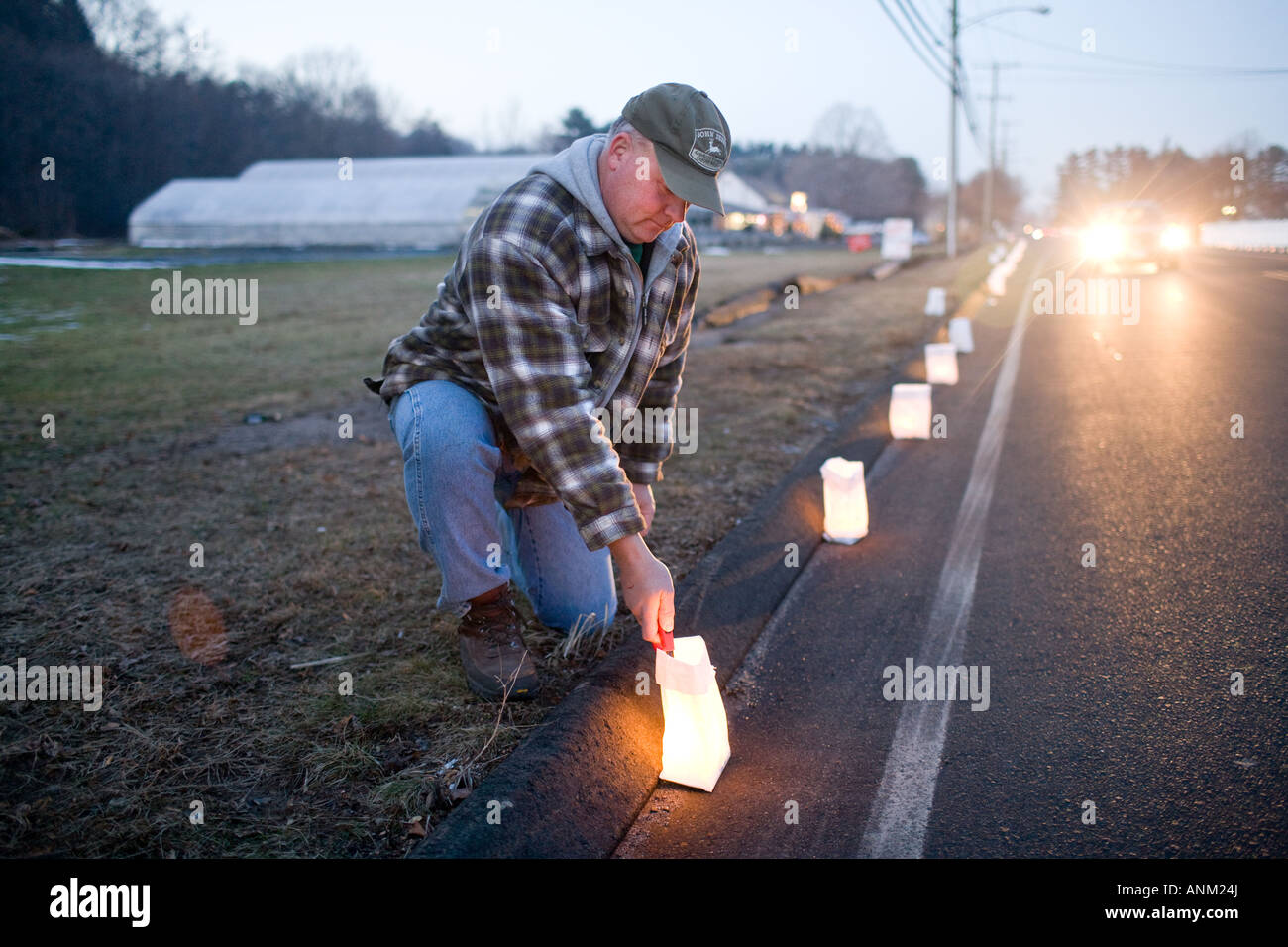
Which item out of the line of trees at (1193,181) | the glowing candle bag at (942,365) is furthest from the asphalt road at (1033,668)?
the line of trees at (1193,181)

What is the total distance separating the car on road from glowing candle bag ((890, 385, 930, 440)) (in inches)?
773

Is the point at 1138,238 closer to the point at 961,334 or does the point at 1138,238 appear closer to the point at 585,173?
the point at 961,334

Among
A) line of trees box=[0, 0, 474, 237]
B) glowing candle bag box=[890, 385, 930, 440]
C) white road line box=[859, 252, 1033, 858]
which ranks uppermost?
line of trees box=[0, 0, 474, 237]

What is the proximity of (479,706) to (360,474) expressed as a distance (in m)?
3.05

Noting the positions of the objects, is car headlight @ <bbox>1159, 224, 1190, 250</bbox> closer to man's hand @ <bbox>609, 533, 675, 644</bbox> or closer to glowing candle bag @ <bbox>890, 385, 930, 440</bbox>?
glowing candle bag @ <bbox>890, 385, 930, 440</bbox>

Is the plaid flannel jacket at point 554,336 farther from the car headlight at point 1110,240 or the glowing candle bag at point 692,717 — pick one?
the car headlight at point 1110,240

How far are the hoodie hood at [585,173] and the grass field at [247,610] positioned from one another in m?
1.56

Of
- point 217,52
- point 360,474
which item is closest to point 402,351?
point 360,474

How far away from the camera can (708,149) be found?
2420mm

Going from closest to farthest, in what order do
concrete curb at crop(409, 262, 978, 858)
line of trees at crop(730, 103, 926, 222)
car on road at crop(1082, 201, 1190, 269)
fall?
concrete curb at crop(409, 262, 978, 858)
car on road at crop(1082, 201, 1190, 269)
line of trees at crop(730, 103, 926, 222)

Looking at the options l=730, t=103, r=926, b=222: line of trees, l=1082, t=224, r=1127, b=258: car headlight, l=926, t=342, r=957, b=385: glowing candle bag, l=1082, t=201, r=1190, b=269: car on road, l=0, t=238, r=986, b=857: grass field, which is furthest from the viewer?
l=730, t=103, r=926, b=222: line of trees

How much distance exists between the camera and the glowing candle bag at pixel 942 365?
8867 millimetres

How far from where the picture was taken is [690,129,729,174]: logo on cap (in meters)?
2.38

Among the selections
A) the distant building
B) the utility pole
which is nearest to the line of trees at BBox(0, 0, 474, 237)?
the distant building
